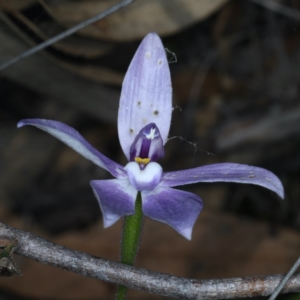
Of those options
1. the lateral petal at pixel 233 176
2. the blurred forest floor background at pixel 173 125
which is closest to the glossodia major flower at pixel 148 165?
the lateral petal at pixel 233 176

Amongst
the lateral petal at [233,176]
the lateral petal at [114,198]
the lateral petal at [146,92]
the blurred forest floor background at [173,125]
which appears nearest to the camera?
the lateral petal at [114,198]

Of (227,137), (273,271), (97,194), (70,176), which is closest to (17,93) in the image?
(70,176)

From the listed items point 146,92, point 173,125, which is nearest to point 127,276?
point 146,92

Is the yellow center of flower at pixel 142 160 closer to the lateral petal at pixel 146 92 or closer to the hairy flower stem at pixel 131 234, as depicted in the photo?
the lateral petal at pixel 146 92

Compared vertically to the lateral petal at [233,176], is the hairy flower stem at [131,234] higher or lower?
lower

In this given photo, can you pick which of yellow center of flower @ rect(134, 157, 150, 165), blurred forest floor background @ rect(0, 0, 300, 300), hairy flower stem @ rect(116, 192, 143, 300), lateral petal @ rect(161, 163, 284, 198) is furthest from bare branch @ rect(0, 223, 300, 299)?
blurred forest floor background @ rect(0, 0, 300, 300)

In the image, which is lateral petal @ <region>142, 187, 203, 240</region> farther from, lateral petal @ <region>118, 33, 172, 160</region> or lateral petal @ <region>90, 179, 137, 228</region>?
lateral petal @ <region>118, 33, 172, 160</region>

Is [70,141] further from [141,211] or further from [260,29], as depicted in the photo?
[260,29]
